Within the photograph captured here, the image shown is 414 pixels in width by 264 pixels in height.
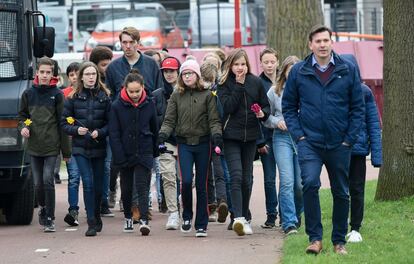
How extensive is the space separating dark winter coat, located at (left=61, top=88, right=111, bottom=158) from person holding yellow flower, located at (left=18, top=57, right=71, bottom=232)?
0.32m

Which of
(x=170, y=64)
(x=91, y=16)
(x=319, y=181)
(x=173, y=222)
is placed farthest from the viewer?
(x=91, y=16)

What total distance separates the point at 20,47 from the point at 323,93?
467cm

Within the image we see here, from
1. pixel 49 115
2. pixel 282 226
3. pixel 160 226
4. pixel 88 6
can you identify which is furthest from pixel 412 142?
pixel 88 6

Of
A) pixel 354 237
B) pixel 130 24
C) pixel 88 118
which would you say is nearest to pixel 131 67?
pixel 88 118

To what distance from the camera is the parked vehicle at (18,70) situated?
12969 millimetres

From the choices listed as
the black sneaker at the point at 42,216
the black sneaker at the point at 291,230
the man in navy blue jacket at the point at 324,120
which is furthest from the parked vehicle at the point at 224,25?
the man in navy blue jacket at the point at 324,120

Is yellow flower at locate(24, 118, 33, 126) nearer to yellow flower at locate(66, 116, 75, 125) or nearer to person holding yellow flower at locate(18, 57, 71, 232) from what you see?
person holding yellow flower at locate(18, 57, 71, 232)

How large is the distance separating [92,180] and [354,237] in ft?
10.1

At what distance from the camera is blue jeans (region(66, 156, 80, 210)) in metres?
13.5

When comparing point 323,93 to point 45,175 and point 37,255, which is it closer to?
point 37,255

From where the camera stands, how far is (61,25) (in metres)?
35.7

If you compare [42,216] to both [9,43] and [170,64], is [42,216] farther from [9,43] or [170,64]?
[170,64]

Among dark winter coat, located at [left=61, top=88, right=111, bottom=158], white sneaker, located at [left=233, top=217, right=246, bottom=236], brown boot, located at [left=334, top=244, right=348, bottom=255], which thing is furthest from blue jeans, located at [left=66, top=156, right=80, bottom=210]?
brown boot, located at [left=334, top=244, right=348, bottom=255]

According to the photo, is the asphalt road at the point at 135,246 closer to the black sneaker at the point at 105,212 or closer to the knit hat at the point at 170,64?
the black sneaker at the point at 105,212
